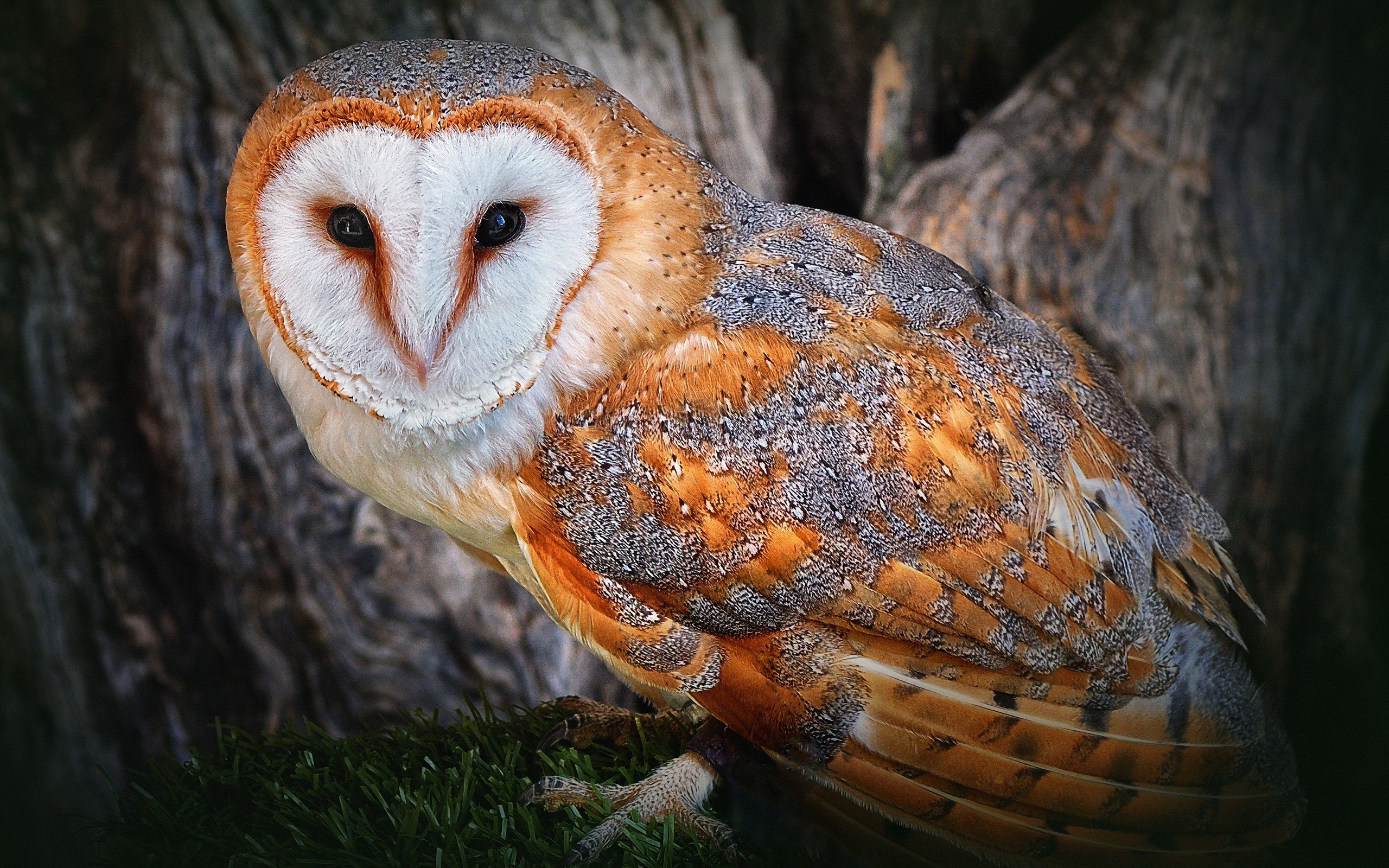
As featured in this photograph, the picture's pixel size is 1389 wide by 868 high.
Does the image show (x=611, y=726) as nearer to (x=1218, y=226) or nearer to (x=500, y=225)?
(x=500, y=225)

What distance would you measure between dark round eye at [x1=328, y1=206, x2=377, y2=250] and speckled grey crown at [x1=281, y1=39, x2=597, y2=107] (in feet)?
0.37

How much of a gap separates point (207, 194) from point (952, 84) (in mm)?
1472

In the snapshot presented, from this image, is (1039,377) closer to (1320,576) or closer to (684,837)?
(684,837)

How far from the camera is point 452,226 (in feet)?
3.04

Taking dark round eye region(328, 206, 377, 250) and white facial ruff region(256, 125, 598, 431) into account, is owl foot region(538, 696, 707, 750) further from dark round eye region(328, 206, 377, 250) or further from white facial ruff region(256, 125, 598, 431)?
dark round eye region(328, 206, 377, 250)

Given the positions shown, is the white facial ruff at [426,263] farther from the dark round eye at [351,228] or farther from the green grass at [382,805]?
the green grass at [382,805]

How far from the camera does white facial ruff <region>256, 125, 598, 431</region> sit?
0.92m

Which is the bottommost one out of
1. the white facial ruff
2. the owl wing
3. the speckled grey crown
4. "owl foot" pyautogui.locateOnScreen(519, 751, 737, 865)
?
"owl foot" pyautogui.locateOnScreen(519, 751, 737, 865)

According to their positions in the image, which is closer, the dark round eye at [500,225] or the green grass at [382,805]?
the dark round eye at [500,225]

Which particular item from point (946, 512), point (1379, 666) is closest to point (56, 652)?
point (946, 512)

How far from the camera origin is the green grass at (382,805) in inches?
44.1

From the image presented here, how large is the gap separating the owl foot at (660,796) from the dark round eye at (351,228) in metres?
0.70

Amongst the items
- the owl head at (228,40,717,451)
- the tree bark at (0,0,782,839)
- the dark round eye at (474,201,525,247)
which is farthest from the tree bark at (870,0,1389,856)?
the dark round eye at (474,201,525,247)

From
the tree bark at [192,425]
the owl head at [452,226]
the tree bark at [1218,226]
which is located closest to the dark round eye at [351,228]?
the owl head at [452,226]
